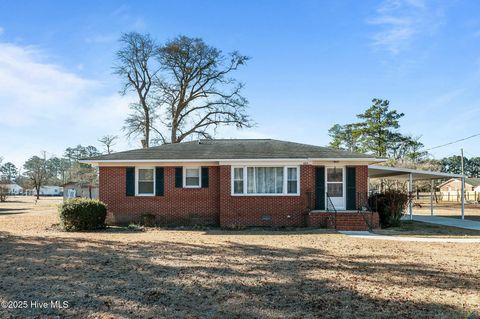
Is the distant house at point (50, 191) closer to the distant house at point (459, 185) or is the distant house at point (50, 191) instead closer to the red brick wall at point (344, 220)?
the distant house at point (459, 185)

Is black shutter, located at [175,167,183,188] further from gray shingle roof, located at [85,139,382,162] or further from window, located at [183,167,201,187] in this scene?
gray shingle roof, located at [85,139,382,162]

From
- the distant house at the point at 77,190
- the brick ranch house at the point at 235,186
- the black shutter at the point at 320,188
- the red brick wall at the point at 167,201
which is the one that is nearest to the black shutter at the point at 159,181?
the brick ranch house at the point at 235,186

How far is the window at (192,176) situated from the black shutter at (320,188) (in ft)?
17.3

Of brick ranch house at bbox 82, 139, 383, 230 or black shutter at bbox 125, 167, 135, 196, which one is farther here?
black shutter at bbox 125, 167, 135, 196

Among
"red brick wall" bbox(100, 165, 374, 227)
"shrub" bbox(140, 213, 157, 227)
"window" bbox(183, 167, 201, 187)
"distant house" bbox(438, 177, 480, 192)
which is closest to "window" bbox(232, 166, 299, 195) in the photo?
"red brick wall" bbox(100, 165, 374, 227)

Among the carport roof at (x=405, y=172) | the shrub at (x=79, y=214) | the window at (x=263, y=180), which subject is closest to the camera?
the shrub at (x=79, y=214)

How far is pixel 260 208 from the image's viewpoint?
15977 millimetres

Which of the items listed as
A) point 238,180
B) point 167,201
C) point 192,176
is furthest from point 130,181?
point 238,180

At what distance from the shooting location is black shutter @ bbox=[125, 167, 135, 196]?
16703mm

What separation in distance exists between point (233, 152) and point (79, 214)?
6.92 metres

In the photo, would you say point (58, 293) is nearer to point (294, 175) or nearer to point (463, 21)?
point (294, 175)

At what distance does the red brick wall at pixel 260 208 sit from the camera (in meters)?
15.9

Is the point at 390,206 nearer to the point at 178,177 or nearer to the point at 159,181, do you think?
the point at 178,177

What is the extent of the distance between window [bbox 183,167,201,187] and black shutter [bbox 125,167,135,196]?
2.35 m
